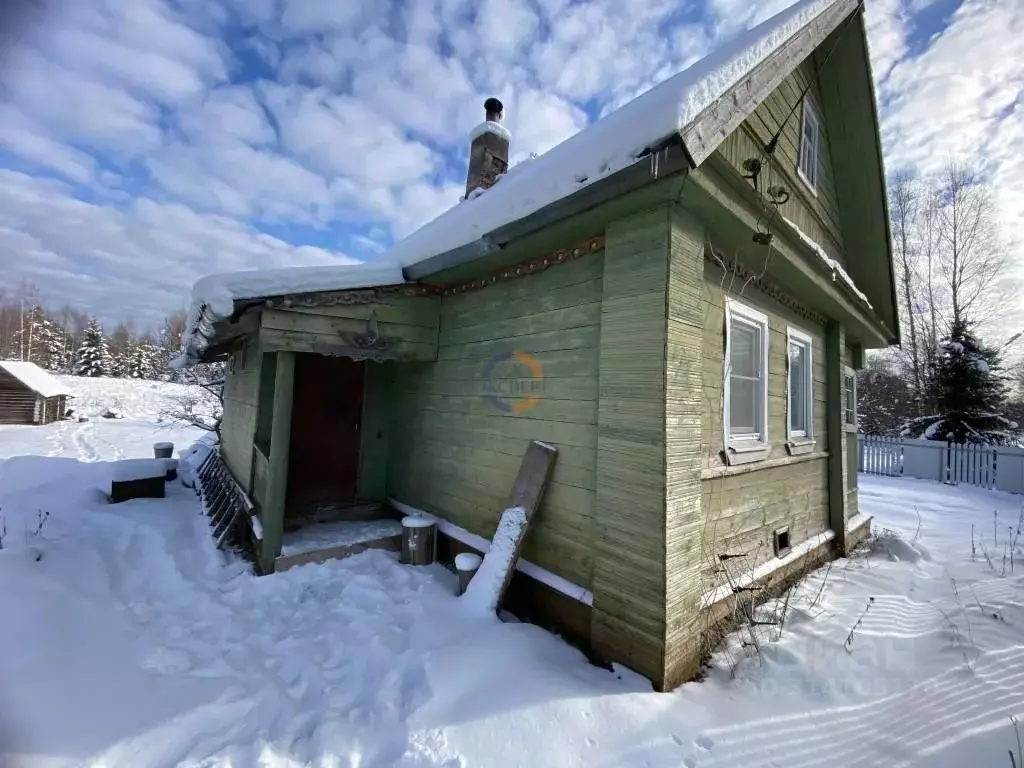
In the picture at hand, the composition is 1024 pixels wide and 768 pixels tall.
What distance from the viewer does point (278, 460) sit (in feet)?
13.4

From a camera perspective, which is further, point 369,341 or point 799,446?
point 799,446

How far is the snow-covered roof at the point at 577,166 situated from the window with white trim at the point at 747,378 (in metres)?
1.71

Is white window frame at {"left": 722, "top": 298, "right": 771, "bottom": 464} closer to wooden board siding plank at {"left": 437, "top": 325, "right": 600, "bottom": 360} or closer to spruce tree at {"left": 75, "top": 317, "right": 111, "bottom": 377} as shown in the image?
wooden board siding plank at {"left": 437, "top": 325, "right": 600, "bottom": 360}

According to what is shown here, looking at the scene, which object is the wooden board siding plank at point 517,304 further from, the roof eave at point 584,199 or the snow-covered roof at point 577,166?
the snow-covered roof at point 577,166

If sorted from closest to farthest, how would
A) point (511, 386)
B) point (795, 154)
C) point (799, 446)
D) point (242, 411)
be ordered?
point (511, 386), point (795, 154), point (799, 446), point (242, 411)

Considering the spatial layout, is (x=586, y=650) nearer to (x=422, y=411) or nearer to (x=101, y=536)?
(x=422, y=411)

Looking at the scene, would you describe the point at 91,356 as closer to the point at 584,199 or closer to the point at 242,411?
the point at 242,411

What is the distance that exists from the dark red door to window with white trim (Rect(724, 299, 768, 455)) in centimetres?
437

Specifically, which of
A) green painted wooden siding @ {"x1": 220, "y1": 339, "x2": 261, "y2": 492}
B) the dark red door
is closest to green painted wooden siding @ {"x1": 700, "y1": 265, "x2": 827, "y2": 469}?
the dark red door

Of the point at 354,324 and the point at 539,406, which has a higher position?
the point at 354,324

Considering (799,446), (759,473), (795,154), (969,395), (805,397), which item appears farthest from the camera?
(969,395)

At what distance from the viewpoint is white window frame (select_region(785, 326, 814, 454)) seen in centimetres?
465

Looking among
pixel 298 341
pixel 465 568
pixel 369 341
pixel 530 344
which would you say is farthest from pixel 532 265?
pixel 465 568

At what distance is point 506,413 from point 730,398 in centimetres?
198
